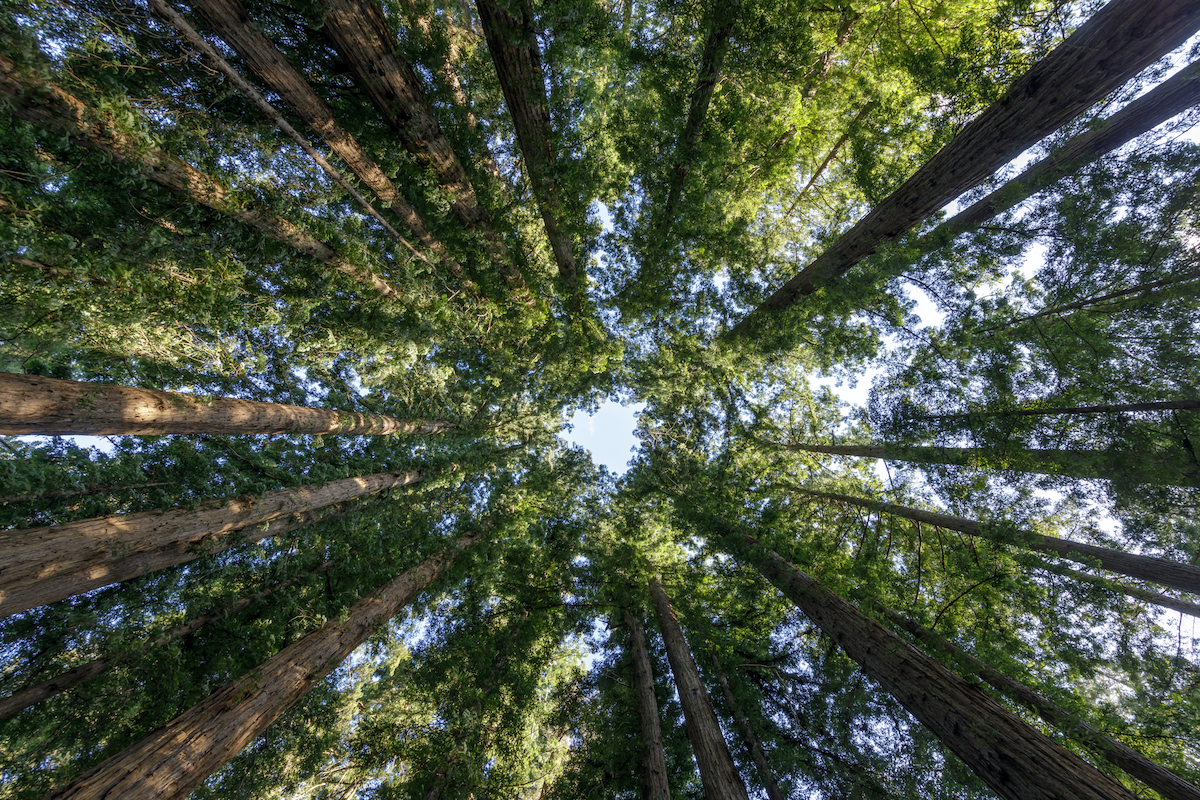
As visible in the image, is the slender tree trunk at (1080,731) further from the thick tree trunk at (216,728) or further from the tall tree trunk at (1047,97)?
the thick tree trunk at (216,728)

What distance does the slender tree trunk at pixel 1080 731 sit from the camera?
Answer: 4164mm

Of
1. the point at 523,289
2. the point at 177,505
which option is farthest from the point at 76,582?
the point at 523,289

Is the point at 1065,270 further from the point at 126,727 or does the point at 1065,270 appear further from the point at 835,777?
the point at 126,727

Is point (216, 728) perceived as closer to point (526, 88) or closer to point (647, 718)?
point (647, 718)

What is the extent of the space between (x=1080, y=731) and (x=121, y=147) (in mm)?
13062

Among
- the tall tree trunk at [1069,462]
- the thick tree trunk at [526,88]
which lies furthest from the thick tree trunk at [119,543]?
the tall tree trunk at [1069,462]

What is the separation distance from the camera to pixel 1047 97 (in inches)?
137

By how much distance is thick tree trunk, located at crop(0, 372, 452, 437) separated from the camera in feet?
12.5

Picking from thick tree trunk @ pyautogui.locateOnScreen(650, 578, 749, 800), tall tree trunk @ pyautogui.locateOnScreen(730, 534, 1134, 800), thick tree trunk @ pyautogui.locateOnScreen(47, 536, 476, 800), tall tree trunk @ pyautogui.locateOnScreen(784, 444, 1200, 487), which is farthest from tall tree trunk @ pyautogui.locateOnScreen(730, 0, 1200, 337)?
thick tree trunk @ pyautogui.locateOnScreen(47, 536, 476, 800)

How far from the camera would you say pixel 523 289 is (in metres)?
8.45

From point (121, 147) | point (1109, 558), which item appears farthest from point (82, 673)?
point (1109, 558)

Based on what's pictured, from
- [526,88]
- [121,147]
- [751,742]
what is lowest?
[751,742]

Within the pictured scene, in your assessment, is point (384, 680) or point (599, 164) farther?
point (384, 680)

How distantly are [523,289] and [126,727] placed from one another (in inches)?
413
